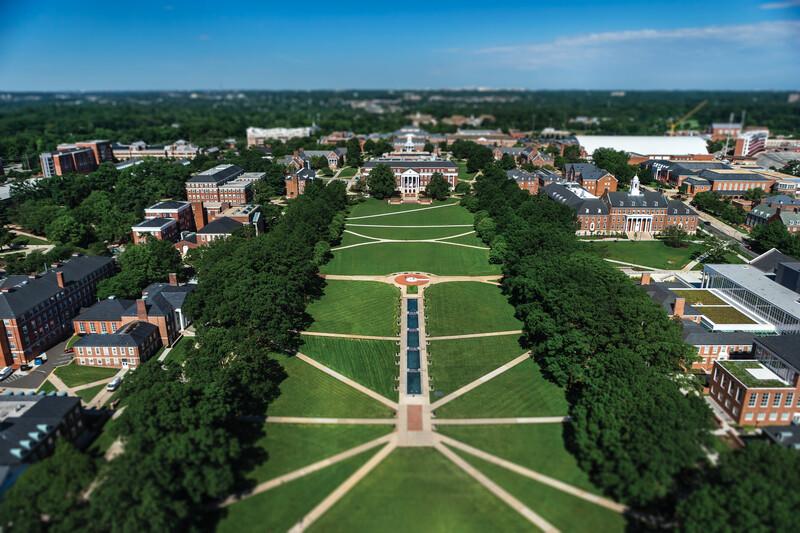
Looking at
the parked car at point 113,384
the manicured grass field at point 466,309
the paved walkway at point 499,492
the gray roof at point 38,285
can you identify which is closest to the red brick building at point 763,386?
the paved walkway at point 499,492

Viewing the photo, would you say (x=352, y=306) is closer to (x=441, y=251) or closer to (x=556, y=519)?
(x=441, y=251)

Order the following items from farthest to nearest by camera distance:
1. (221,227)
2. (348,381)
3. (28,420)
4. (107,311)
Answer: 1. (221,227)
2. (107,311)
3. (348,381)
4. (28,420)

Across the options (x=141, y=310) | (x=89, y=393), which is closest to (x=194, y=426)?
(x=89, y=393)

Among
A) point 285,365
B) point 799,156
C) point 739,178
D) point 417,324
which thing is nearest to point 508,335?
point 417,324

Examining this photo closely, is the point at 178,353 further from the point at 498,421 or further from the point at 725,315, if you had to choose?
the point at 725,315

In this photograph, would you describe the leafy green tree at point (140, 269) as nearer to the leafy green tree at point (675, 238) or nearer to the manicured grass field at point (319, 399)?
the manicured grass field at point (319, 399)
